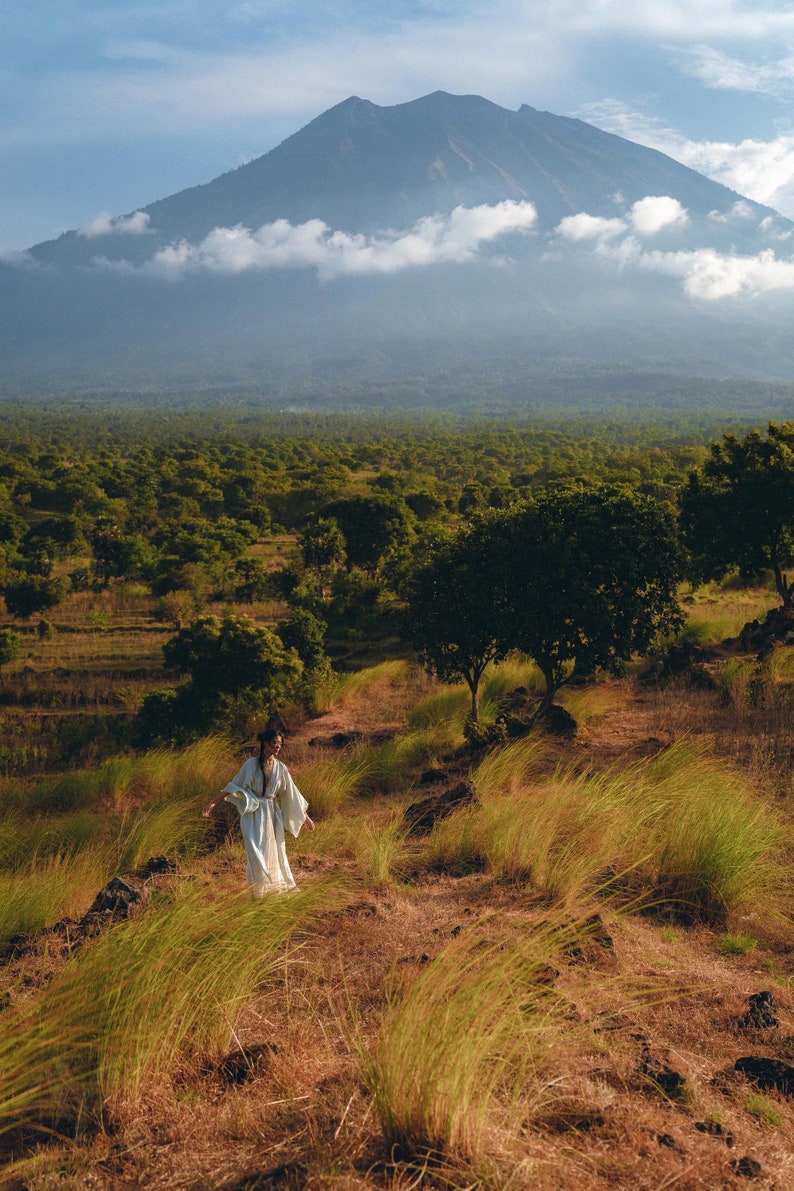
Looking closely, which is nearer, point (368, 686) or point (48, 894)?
point (48, 894)

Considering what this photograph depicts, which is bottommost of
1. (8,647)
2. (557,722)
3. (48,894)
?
(8,647)

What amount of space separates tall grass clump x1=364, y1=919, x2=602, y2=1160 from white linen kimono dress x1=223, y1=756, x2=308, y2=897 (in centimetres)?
277

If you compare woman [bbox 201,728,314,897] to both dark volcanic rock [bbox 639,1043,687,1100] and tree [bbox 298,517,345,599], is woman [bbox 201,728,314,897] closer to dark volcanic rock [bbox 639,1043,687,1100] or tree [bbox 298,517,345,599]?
dark volcanic rock [bbox 639,1043,687,1100]

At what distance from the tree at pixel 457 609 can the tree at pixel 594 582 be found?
482 mm

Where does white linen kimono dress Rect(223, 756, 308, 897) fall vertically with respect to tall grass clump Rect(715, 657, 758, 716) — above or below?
above

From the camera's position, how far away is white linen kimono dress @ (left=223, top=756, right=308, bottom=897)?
6238 millimetres

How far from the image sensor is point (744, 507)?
18.7 m

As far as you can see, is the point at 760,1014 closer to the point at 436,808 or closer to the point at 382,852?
the point at 382,852

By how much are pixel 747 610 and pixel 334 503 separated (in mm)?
22227

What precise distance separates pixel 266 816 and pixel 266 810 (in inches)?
1.9

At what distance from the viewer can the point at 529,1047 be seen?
3.23 meters

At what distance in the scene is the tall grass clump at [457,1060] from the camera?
9.35 ft

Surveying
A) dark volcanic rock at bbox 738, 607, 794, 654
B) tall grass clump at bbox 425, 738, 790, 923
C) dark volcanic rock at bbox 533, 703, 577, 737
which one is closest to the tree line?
dark volcanic rock at bbox 533, 703, 577, 737

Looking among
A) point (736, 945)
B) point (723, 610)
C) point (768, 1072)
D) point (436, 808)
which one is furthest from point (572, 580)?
point (723, 610)
